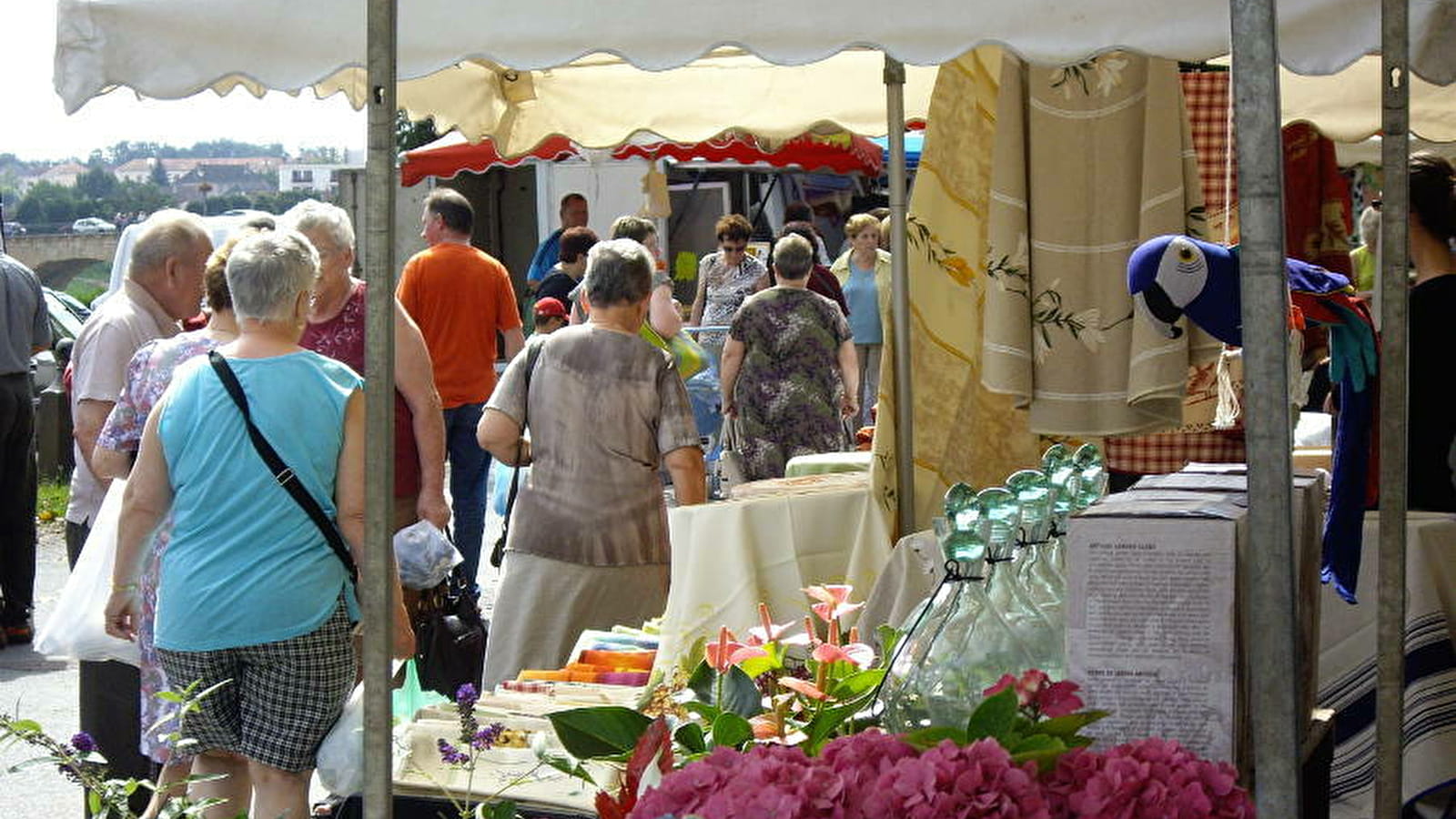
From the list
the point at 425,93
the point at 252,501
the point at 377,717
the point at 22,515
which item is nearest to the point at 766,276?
the point at 22,515

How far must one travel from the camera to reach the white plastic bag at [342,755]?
3.62 m

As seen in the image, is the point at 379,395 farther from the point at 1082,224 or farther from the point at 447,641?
the point at 447,641

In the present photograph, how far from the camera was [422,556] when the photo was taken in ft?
15.5

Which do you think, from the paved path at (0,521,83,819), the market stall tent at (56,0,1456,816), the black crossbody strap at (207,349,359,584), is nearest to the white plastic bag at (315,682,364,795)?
the black crossbody strap at (207,349,359,584)

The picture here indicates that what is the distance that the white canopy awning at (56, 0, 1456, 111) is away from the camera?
112 inches

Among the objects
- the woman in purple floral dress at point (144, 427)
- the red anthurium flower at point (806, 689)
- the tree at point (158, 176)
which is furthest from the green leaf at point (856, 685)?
the tree at point (158, 176)

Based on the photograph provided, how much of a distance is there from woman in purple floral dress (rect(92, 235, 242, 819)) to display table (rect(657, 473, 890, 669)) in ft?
3.84

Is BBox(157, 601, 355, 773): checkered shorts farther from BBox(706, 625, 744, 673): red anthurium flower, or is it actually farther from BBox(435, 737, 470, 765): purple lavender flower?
BBox(706, 625, 744, 673): red anthurium flower

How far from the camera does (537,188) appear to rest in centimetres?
1706

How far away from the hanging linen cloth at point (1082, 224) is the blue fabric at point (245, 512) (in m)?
1.43

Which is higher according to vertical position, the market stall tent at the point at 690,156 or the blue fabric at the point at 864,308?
the market stall tent at the point at 690,156

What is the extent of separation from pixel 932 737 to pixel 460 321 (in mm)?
5867

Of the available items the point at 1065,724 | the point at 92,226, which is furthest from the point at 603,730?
the point at 92,226

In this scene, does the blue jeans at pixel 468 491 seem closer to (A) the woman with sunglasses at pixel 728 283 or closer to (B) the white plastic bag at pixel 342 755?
(B) the white plastic bag at pixel 342 755
